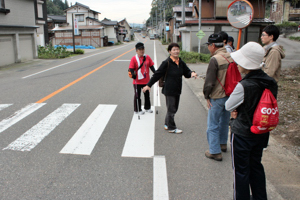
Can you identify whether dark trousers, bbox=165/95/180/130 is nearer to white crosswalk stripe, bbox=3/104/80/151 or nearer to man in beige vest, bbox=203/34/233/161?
man in beige vest, bbox=203/34/233/161

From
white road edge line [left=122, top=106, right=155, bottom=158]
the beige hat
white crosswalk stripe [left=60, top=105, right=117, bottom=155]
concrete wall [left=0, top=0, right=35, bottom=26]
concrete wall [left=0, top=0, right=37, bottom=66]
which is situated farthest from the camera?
concrete wall [left=0, top=0, right=35, bottom=26]

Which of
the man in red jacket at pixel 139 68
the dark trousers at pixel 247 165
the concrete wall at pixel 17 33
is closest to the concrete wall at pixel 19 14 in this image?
the concrete wall at pixel 17 33

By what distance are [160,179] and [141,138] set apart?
1621 millimetres

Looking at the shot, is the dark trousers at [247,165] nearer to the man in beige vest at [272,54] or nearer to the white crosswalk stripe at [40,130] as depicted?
the man in beige vest at [272,54]

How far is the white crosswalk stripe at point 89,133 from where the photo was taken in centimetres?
469

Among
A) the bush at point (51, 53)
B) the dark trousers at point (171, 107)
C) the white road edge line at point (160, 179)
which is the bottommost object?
the white road edge line at point (160, 179)

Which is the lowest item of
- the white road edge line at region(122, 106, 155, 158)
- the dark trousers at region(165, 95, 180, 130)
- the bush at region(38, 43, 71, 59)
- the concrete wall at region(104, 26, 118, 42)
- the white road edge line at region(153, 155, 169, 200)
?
the white road edge line at region(153, 155, 169, 200)

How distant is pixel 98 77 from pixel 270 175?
33.6 feet

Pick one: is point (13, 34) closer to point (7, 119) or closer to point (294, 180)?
point (7, 119)

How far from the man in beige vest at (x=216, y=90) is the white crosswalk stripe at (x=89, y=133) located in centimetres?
212

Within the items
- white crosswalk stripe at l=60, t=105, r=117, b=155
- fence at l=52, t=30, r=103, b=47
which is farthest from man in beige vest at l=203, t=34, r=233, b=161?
fence at l=52, t=30, r=103, b=47

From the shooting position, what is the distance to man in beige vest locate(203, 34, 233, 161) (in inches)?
156

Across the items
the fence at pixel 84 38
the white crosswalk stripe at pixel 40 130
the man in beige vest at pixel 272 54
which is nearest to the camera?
the man in beige vest at pixel 272 54

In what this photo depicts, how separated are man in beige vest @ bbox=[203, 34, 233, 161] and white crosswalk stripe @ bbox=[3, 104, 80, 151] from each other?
10.5 feet
